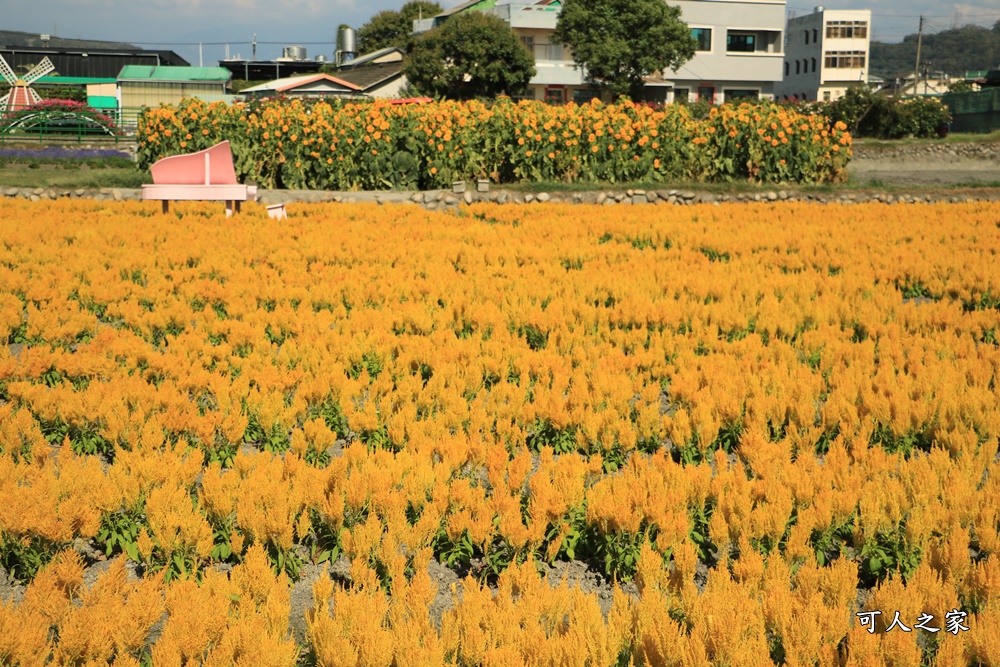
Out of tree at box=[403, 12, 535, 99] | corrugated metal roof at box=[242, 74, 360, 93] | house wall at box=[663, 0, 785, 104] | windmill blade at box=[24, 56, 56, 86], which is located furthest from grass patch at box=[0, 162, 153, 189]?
house wall at box=[663, 0, 785, 104]

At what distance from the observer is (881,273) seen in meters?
9.59

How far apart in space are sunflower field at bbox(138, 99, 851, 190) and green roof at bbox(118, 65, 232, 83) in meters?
43.5

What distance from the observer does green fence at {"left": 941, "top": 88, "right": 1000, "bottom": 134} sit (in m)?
37.6

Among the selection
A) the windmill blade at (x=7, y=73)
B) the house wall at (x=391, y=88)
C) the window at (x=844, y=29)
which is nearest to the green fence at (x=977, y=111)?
the house wall at (x=391, y=88)

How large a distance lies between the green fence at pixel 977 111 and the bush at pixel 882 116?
5.08 meters

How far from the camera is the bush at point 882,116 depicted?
3225 centimetres

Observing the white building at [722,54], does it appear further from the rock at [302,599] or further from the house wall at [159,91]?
the rock at [302,599]

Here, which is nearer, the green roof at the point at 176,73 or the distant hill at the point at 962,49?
the green roof at the point at 176,73

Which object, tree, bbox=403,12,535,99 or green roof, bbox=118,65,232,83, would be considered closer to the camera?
tree, bbox=403,12,535,99

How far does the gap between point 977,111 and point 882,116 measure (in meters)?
9.08

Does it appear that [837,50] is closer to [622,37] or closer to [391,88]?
[622,37]

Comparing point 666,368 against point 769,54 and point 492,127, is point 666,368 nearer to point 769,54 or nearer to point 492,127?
point 492,127

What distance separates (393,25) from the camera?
2987 inches

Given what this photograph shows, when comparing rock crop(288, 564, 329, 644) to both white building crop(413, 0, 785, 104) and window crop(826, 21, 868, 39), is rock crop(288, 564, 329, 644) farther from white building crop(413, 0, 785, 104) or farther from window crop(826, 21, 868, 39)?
window crop(826, 21, 868, 39)
